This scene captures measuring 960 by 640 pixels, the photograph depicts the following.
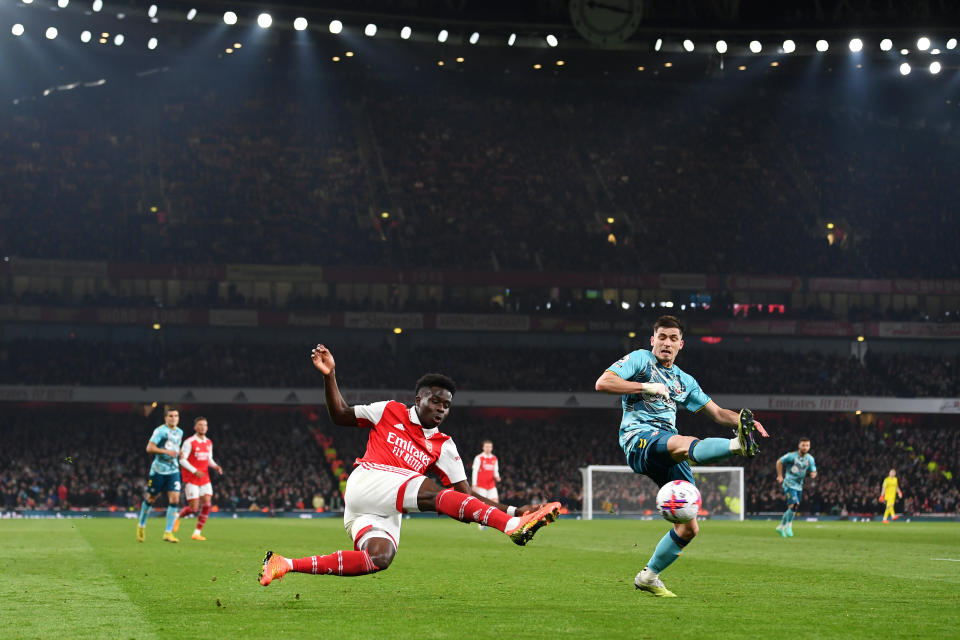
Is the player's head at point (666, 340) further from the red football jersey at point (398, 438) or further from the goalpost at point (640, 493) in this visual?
the goalpost at point (640, 493)

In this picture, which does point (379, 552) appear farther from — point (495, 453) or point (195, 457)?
point (495, 453)

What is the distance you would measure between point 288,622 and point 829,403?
161 feet

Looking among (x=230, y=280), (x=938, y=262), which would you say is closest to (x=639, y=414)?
(x=230, y=280)

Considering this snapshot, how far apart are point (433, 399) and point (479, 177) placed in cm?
5176

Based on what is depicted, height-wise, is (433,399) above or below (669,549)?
above

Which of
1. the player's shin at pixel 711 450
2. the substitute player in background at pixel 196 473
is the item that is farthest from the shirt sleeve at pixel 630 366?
the substitute player in background at pixel 196 473

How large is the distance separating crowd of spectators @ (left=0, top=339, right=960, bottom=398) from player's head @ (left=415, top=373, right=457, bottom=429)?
43361 millimetres

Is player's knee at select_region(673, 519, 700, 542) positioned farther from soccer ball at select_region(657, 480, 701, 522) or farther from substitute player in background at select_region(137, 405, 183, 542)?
substitute player in background at select_region(137, 405, 183, 542)

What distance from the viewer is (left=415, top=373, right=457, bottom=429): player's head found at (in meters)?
9.55

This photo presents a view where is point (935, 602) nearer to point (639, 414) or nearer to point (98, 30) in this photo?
point (639, 414)

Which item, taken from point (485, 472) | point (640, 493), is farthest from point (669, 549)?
point (640, 493)

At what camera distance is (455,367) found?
55406 mm

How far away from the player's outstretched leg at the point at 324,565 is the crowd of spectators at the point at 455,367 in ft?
143

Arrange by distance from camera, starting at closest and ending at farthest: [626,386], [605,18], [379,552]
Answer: [379,552]
[626,386]
[605,18]
